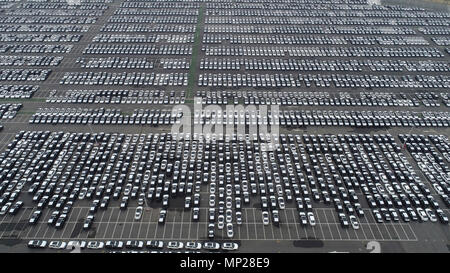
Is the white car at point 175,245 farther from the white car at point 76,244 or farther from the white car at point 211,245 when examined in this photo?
the white car at point 76,244

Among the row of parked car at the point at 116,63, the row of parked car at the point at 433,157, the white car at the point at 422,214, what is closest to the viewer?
the white car at the point at 422,214

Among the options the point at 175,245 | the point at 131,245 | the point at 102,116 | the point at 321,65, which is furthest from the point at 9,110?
the point at 321,65

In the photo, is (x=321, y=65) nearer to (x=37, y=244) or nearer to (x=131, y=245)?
(x=131, y=245)

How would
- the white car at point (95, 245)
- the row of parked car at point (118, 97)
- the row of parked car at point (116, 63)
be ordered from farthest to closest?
the row of parked car at point (116, 63), the row of parked car at point (118, 97), the white car at point (95, 245)

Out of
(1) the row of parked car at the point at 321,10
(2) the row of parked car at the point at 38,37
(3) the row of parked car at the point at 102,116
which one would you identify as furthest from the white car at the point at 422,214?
(2) the row of parked car at the point at 38,37

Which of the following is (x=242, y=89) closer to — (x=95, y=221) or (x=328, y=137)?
(x=328, y=137)

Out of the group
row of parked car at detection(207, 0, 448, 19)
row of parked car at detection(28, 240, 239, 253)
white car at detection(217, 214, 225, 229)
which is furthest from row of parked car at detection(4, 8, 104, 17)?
white car at detection(217, 214, 225, 229)

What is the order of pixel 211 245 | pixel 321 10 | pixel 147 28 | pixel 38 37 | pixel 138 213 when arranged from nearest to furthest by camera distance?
pixel 211 245 → pixel 138 213 → pixel 38 37 → pixel 147 28 → pixel 321 10
